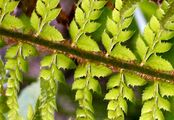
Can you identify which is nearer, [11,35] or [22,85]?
[11,35]

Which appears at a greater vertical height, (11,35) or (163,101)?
(11,35)

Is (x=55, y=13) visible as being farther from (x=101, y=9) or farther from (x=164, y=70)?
(x=164, y=70)

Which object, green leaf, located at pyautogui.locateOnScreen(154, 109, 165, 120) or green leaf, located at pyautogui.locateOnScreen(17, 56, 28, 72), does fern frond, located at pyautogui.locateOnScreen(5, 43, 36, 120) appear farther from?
green leaf, located at pyautogui.locateOnScreen(154, 109, 165, 120)

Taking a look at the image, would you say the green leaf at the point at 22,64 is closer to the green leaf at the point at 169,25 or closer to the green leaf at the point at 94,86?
the green leaf at the point at 94,86

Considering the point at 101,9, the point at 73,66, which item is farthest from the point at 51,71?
the point at 101,9

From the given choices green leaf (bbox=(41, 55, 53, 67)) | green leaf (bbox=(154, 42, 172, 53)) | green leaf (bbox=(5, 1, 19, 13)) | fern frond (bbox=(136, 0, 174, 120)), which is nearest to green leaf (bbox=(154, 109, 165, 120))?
fern frond (bbox=(136, 0, 174, 120))

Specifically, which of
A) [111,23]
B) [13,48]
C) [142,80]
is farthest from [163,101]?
[13,48]

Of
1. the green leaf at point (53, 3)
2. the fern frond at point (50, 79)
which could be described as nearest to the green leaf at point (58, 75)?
the fern frond at point (50, 79)
